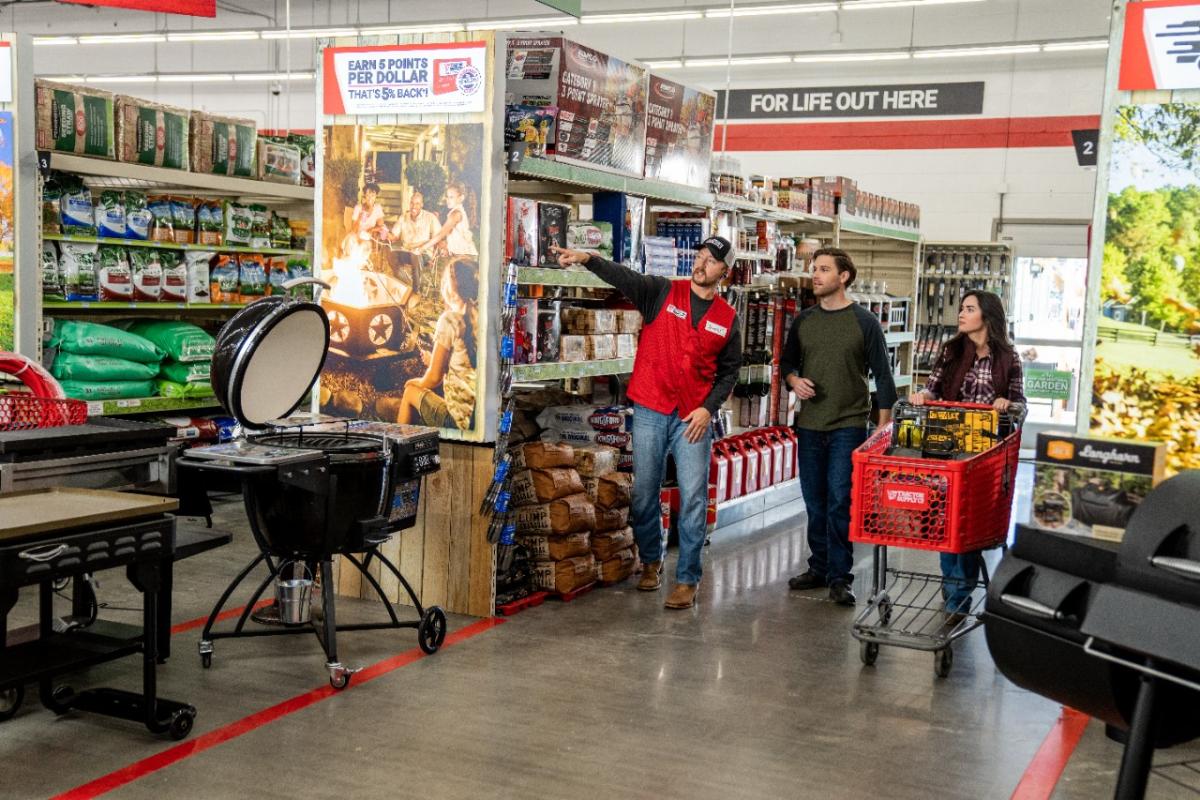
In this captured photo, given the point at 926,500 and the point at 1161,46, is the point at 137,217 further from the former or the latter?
the point at 1161,46

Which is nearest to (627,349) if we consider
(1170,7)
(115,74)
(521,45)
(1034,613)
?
(521,45)

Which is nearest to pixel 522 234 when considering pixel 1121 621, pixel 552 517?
pixel 552 517

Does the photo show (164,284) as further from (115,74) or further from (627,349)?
(115,74)

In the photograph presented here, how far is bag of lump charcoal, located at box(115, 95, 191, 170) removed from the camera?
283 inches

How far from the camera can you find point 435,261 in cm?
544

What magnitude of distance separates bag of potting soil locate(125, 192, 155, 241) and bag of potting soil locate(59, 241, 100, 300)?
0.29 m

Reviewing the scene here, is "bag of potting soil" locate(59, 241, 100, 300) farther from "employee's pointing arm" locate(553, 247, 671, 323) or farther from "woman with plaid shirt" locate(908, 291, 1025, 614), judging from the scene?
"woman with plaid shirt" locate(908, 291, 1025, 614)

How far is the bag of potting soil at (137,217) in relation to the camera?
7.47 meters

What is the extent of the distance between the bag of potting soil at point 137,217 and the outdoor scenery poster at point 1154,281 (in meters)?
6.01

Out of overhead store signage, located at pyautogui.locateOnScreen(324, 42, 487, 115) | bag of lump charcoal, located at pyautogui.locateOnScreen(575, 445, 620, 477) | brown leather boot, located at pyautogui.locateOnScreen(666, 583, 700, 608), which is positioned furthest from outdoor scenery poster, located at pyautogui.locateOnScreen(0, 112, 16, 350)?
brown leather boot, located at pyautogui.locateOnScreen(666, 583, 700, 608)

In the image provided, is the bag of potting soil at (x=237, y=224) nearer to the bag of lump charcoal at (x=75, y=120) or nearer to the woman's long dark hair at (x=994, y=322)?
the bag of lump charcoal at (x=75, y=120)

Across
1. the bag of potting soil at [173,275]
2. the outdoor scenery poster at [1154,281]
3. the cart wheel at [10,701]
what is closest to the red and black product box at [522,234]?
the cart wheel at [10,701]

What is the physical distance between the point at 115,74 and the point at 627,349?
55.5 feet

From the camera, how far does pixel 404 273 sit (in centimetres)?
551
